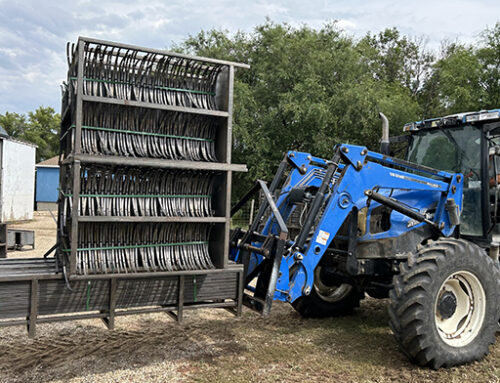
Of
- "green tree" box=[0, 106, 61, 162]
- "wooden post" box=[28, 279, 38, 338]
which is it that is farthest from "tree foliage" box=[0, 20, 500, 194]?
"green tree" box=[0, 106, 61, 162]

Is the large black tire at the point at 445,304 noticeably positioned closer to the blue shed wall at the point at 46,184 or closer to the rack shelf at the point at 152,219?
the rack shelf at the point at 152,219

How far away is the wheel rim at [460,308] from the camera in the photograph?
4.97 metres

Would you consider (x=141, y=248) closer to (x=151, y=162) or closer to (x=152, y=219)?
(x=152, y=219)

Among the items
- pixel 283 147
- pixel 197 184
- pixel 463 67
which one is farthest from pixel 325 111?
pixel 197 184

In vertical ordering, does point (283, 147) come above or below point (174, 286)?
above

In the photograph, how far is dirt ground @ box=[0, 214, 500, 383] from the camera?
4547 mm

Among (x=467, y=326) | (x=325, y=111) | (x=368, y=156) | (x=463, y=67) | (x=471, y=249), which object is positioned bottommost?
(x=467, y=326)

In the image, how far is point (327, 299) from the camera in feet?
21.6

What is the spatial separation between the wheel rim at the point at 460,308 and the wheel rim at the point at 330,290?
1.77 meters

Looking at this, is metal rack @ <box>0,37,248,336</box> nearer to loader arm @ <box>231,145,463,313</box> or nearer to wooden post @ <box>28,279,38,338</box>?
wooden post @ <box>28,279,38,338</box>

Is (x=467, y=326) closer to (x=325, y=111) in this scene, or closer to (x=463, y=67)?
(x=325, y=111)

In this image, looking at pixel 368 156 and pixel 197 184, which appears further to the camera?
pixel 368 156

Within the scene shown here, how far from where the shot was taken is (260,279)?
4.96 m

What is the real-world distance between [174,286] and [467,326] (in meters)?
3.04
